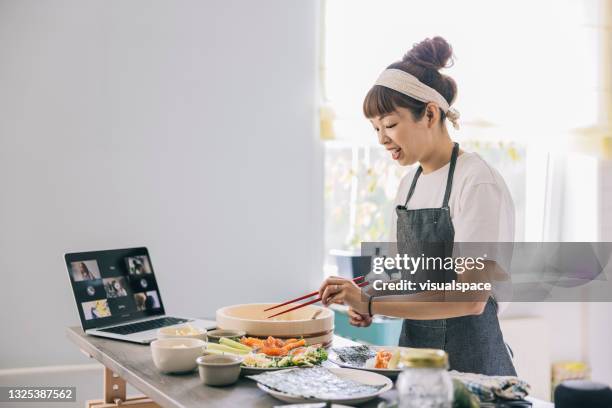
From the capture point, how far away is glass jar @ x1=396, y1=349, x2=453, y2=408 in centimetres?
112

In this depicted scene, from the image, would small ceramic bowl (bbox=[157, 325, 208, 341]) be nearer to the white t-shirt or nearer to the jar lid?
the white t-shirt

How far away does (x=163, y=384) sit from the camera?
1624 mm

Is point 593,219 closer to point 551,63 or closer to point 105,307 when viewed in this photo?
point 551,63

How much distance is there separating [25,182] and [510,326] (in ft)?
8.75

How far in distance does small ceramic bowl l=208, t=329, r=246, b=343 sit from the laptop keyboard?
1.16 feet

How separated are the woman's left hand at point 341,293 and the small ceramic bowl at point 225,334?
256mm

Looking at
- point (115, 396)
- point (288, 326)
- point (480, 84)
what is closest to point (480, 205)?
point (288, 326)

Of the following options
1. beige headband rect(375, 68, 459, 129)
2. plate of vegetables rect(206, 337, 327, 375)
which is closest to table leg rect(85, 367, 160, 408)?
plate of vegetables rect(206, 337, 327, 375)

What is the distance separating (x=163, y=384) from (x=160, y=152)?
6.17ft

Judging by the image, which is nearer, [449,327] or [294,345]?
[294,345]

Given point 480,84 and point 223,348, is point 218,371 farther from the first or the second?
point 480,84

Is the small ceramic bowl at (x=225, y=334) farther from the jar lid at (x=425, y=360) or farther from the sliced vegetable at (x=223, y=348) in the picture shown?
the jar lid at (x=425, y=360)

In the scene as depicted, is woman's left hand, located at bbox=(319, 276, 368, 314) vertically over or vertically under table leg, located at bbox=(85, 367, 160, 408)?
over

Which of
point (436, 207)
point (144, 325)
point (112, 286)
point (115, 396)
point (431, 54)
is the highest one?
point (431, 54)
